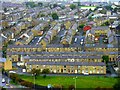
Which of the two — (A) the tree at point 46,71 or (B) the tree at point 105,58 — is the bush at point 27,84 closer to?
(A) the tree at point 46,71

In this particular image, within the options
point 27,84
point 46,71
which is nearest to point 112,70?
point 46,71

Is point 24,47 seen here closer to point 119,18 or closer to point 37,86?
point 37,86

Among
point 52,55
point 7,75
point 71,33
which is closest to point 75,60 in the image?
point 52,55

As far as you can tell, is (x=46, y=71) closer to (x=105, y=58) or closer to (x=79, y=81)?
(x=79, y=81)

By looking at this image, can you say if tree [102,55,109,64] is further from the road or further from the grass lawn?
the grass lawn

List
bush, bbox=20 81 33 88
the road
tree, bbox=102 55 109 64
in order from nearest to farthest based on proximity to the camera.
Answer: bush, bbox=20 81 33 88 → the road → tree, bbox=102 55 109 64

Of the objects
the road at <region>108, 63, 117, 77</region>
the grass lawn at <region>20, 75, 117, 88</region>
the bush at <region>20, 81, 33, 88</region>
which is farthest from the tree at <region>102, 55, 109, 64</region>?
the bush at <region>20, 81, 33, 88</region>

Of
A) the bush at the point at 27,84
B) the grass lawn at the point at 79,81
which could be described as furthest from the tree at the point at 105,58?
the bush at the point at 27,84

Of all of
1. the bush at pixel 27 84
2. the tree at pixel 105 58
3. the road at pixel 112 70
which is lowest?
the bush at pixel 27 84
